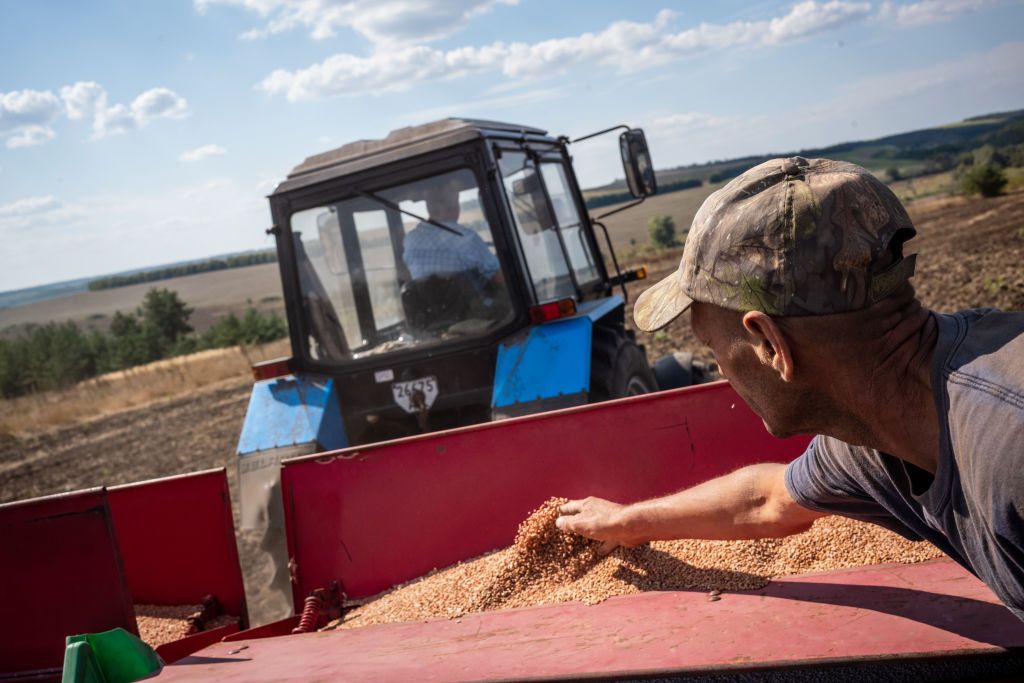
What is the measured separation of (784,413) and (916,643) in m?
0.61

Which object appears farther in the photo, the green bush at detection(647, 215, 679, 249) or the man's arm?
the green bush at detection(647, 215, 679, 249)

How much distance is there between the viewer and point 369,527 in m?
2.95

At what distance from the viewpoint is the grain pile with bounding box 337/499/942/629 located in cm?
232

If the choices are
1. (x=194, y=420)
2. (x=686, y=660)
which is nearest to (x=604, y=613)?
(x=686, y=660)

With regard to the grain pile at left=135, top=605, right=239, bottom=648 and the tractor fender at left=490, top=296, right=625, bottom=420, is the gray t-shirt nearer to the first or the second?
the tractor fender at left=490, top=296, right=625, bottom=420

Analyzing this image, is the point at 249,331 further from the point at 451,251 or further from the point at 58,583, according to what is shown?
the point at 58,583

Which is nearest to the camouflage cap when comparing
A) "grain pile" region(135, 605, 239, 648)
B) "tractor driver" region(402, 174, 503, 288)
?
"grain pile" region(135, 605, 239, 648)

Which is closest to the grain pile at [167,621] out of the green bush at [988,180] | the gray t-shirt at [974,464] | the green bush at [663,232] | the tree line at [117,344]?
the gray t-shirt at [974,464]

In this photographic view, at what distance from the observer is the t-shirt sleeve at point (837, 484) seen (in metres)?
1.67

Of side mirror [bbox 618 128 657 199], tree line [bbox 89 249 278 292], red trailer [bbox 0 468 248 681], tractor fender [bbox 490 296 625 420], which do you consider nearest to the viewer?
red trailer [bbox 0 468 248 681]

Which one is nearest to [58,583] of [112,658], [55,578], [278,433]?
[55,578]

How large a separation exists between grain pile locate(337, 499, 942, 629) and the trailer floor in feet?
0.27

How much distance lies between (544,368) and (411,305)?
797mm

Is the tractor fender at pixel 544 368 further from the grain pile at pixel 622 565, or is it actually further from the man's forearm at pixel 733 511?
the man's forearm at pixel 733 511
